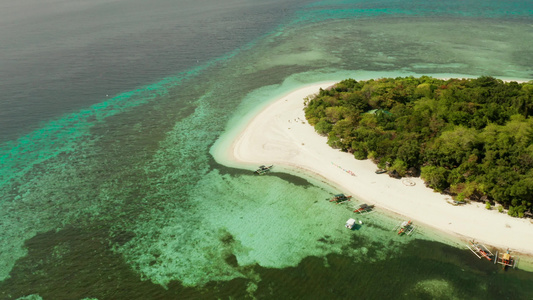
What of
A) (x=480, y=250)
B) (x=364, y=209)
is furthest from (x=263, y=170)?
(x=480, y=250)

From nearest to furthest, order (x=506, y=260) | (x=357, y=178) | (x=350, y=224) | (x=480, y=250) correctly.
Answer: (x=506, y=260) < (x=480, y=250) < (x=350, y=224) < (x=357, y=178)

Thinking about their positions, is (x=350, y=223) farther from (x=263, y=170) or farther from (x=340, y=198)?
(x=263, y=170)

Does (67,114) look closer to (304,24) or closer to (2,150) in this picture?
(2,150)

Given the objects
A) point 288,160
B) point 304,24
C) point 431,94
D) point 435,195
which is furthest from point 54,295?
point 304,24

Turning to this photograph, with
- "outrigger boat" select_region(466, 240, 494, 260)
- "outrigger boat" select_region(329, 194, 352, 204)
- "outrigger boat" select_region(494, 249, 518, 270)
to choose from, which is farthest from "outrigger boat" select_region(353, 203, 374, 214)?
"outrigger boat" select_region(494, 249, 518, 270)

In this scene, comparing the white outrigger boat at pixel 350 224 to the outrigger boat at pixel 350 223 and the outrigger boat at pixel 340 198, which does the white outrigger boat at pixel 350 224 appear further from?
the outrigger boat at pixel 340 198
